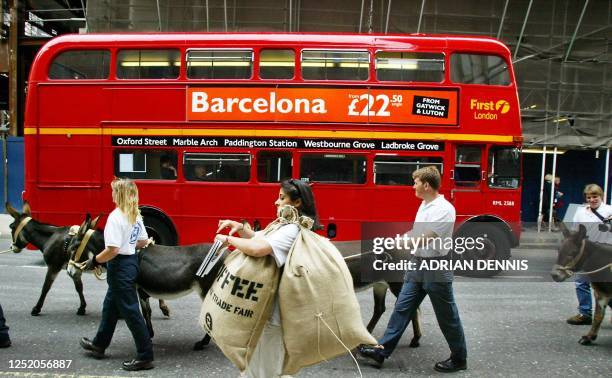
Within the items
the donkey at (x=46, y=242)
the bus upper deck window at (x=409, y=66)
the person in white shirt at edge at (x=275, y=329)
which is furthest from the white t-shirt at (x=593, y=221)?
the donkey at (x=46, y=242)

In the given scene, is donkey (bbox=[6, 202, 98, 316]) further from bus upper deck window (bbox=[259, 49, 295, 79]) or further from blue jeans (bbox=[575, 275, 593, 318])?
blue jeans (bbox=[575, 275, 593, 318])

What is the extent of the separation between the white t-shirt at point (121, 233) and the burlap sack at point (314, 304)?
72.5 inches

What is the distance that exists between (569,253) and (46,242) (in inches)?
236

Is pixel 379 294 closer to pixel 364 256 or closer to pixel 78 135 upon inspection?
pixel 364 256

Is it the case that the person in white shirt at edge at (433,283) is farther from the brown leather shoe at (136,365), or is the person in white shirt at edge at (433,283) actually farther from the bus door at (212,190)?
the bus door at (212,190)

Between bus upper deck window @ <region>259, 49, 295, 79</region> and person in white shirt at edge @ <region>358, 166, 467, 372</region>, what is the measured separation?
213 inches

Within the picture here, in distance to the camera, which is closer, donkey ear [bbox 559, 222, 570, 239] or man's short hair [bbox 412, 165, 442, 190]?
man's short hair [bbox 412, 165, 442, 190]

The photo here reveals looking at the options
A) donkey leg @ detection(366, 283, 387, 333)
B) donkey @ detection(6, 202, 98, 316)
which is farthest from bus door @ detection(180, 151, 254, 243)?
donkey leg @ detection(366, 283, 387, 333)

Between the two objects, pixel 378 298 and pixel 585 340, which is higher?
pixel 378 298

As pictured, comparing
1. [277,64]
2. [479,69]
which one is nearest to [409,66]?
[479,69]

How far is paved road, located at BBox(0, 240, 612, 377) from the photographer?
182 inches

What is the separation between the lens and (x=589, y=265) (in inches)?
208

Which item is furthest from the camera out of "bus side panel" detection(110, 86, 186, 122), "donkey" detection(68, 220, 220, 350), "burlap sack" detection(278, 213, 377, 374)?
"bus side panel" detection(110, 86, 186, 122)

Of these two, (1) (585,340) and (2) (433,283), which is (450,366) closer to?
(2) (433,283)
